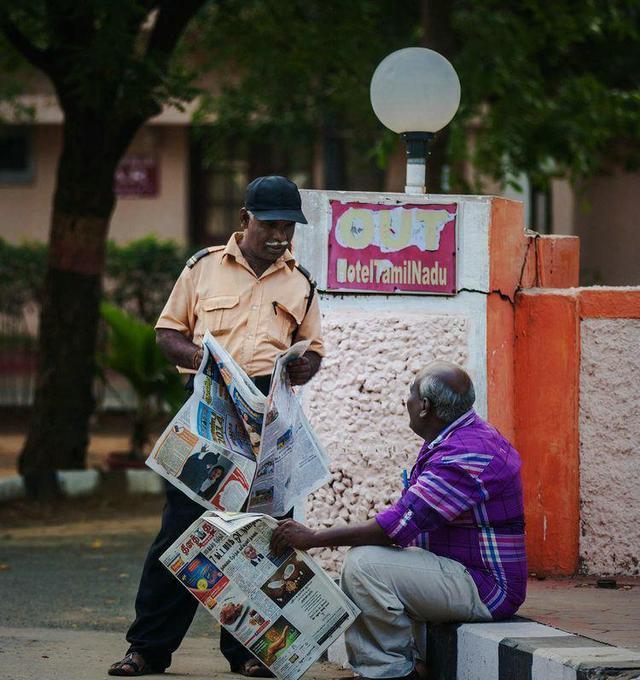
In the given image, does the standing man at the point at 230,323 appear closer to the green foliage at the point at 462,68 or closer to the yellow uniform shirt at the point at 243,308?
the yellow uniform shirt at the point at 243,308

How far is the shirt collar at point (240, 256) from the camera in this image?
5.14 metres

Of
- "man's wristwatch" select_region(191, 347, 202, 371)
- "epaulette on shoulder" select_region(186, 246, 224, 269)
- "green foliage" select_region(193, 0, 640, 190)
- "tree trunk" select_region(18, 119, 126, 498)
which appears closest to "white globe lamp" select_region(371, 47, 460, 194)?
"epaulette on shoulder" select_region(186, 246, 224, 269)

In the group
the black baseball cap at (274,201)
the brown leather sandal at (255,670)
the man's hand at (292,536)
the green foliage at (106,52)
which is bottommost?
the brown leather sandal at (255,670)

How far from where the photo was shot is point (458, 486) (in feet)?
15.3

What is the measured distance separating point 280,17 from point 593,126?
9.75 feet

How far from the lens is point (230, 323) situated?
5094mm

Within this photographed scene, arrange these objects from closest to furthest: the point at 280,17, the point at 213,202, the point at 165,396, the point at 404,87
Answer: the point at 404,87, the point at 165,396, the point at 280,17, the point at 213,202

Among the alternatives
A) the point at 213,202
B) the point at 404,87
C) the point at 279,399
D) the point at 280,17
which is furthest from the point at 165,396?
the point at 213,202

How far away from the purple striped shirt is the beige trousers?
0.24 ft

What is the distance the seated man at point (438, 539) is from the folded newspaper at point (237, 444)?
0.68ft

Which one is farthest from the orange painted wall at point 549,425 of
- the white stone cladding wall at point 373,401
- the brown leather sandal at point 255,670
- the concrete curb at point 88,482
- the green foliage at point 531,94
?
the green foliage at point 531,94

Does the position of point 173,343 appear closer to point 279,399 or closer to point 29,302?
point 279,399

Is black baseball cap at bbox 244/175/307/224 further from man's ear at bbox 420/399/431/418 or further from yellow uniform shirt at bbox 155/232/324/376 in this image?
man's ear at bbox 420/399/431/418

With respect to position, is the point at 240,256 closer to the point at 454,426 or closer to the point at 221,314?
the point at 221,314
